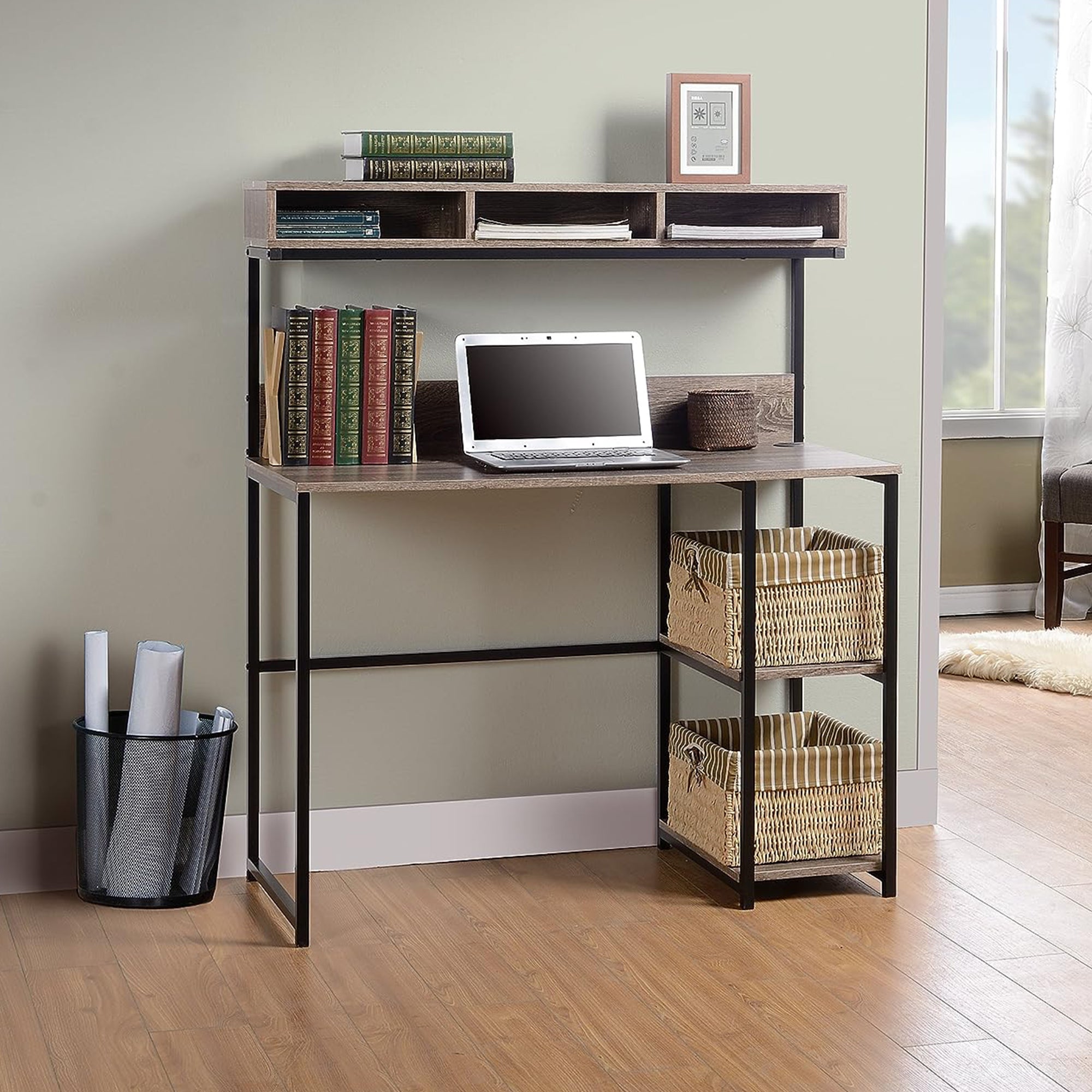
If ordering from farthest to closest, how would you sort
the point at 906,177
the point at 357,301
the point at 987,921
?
the point at 906,177 < the point at 357,301 < the point at 987,921

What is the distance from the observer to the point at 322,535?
3.43 meters

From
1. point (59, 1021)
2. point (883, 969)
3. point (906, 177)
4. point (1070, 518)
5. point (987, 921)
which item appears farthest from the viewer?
point (1070, 518)

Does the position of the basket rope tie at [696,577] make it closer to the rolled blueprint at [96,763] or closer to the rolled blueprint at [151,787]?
the rolled blueprint at [151,787]

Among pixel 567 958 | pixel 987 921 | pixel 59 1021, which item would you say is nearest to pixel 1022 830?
pixel 987 921

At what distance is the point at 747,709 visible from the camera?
3.11 metres

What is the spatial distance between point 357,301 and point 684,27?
0.90 meters

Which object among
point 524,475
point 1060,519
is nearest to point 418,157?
point 524,475

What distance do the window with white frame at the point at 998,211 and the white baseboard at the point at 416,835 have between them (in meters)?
3.02

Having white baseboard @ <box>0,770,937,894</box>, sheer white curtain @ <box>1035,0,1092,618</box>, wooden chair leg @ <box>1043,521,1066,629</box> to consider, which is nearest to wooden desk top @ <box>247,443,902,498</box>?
white baseboard @ <box>0,770,937,894</box>

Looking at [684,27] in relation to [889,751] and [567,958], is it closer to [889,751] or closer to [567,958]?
[889,751]

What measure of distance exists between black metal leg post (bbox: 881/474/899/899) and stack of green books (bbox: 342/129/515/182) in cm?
97

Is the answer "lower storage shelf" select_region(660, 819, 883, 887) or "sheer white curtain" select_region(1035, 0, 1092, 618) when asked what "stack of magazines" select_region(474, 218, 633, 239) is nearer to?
"lower storage shelf" select_region(660, 819, 883, 887)

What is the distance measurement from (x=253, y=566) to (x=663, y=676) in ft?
3.01

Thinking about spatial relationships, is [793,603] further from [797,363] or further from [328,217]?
[328,217]
